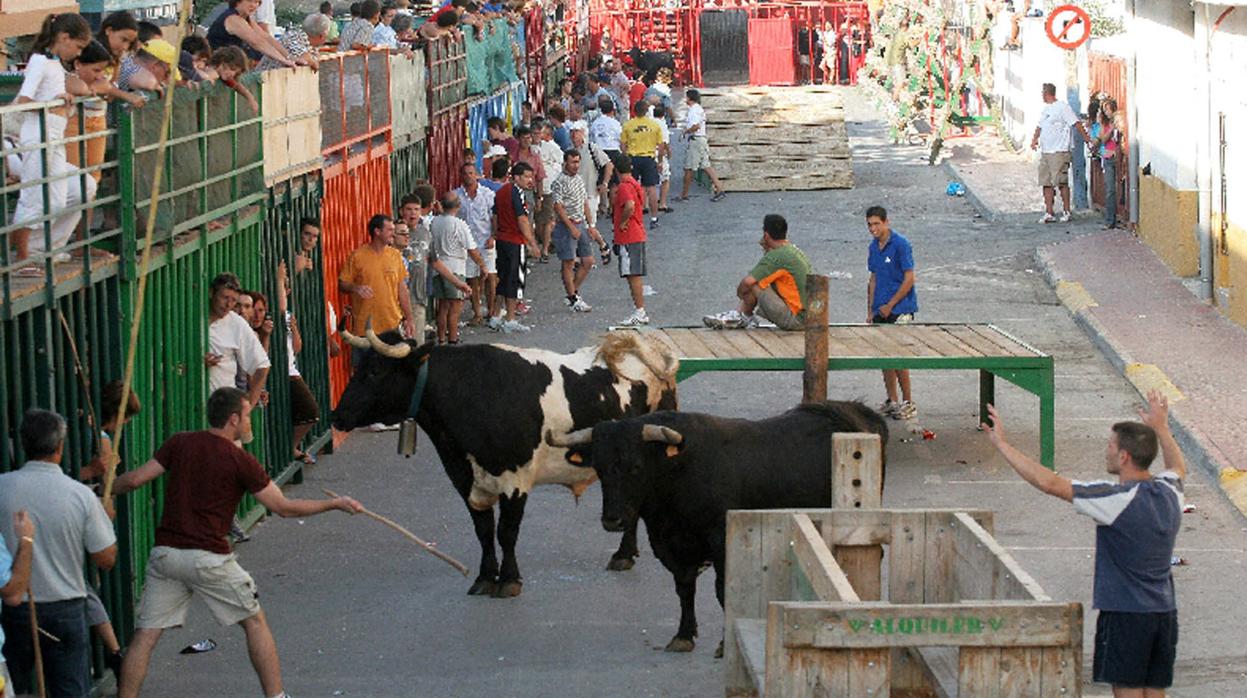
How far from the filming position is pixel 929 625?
7.32 meters

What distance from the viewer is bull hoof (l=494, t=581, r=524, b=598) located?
12852mm

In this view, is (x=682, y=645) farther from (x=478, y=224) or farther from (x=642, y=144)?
(x=642, y=144)

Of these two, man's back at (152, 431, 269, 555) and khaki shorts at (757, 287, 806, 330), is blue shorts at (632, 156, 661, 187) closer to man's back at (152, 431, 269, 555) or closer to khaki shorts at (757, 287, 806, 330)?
khaki shorts at (757, 287, 806, 330)

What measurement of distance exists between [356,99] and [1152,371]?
778 cm

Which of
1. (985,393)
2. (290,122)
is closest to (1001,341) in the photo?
(985,393)

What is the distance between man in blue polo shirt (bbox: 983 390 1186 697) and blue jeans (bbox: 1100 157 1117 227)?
21.9m

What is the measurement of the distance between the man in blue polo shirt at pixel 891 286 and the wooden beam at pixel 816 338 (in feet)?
5.41

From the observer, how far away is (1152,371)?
1956 centimetres

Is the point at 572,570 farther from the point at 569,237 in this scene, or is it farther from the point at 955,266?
the point at 955,266

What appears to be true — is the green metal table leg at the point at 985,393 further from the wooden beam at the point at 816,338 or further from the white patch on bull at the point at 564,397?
the white patch on bull at the point at 564,397

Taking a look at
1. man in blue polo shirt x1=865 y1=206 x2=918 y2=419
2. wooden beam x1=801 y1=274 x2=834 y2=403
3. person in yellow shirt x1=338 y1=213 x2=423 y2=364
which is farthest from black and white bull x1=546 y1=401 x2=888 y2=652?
person in yellow shirt x1=338 y1=213 x2=423 y2=364

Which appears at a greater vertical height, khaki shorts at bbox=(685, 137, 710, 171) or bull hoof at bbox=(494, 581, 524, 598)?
khaki shorts at bbox=(685, 137, 710, 171)

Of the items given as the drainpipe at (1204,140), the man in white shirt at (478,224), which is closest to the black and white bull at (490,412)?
the man in white shirt at (478,224)

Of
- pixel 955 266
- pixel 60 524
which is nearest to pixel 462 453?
pixel 60 524
